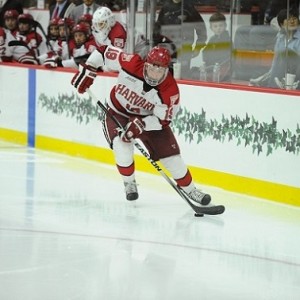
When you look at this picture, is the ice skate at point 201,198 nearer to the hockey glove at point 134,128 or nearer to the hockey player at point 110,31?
the hockey glove at point 134,128

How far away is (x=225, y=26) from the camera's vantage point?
6.59 meters

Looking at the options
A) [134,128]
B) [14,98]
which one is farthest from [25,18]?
[134,128]

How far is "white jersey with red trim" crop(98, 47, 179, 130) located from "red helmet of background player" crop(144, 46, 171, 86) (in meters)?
0.07

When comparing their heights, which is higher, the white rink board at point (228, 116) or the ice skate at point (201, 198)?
the white rink board at point (228, 116)

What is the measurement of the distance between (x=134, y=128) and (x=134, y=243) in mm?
908

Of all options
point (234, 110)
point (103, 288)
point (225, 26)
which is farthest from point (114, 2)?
point (103, 288)

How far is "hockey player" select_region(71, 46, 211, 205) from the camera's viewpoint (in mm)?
5406

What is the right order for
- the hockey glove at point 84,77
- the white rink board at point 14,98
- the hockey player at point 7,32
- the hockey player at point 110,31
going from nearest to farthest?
the hockey glove at point 84,77, the hockey player at point 110,31, the white rink board at point 14,98, the hockey player at point 7,32

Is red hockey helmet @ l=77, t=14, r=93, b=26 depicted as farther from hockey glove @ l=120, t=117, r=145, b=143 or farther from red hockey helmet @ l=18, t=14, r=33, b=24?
hockey glove @ l=120, t=117, r=145, b=143

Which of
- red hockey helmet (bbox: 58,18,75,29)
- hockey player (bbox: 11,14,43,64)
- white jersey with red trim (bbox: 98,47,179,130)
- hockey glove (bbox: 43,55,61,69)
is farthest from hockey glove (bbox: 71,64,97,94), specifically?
hockey player (bbox: 11,14,43,64)

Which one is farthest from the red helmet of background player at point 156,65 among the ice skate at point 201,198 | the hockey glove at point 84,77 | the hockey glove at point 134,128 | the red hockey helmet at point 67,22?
the red hockey helmet at point 67,22

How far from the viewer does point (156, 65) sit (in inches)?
208

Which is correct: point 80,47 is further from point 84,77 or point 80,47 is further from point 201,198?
point 201,198

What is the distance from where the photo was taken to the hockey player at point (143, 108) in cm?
541
